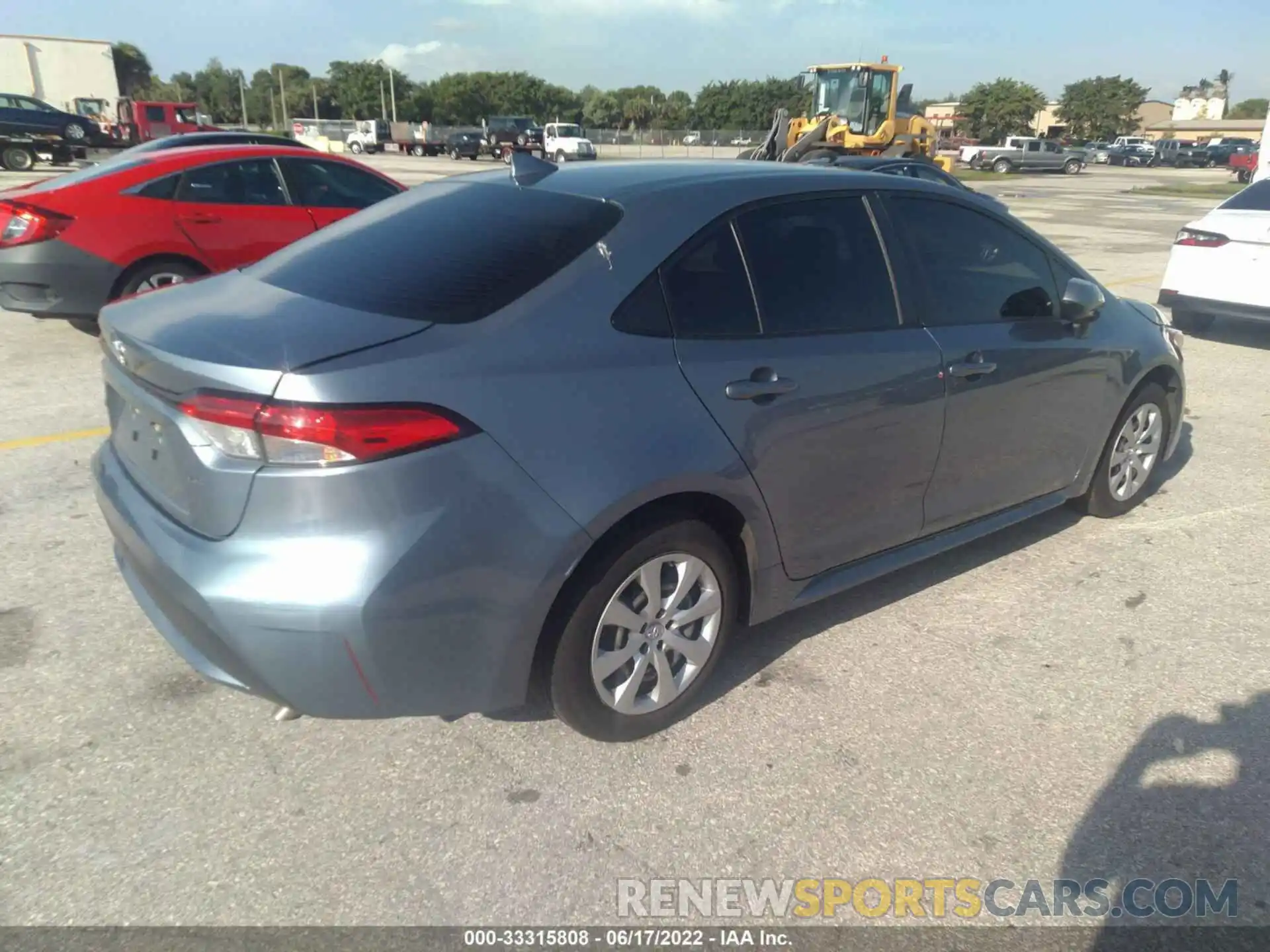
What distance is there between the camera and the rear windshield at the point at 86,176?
705 centimetres

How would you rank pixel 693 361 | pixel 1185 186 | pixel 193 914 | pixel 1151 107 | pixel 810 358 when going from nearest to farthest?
pixel 193 914 < pixel 693 361 < pixel 810 358 < pixel 1185 186 < pixel 1151 107

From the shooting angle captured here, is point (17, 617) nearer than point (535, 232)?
No

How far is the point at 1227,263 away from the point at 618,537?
Answer: 301 inches

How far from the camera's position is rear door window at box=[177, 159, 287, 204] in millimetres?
7242

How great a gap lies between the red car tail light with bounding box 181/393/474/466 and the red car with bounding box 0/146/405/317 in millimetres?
5036

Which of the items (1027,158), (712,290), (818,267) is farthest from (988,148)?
(712,290)

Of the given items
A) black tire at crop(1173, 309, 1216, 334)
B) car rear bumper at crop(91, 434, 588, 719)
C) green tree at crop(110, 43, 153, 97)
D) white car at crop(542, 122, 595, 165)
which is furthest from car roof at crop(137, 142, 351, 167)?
green tree at crop(110, 43, 153, 97)

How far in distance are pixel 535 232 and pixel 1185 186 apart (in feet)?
137

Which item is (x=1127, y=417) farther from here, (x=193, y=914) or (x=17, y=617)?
(x=17, y=617)

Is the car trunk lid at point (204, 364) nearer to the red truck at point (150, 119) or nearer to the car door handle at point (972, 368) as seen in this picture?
the car door handle at point (972, 368)

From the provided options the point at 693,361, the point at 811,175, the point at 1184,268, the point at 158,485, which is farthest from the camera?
the point at 1184,268

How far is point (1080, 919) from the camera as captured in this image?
2328 mm

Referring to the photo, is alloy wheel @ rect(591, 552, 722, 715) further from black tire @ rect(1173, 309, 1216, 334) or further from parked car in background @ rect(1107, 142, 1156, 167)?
parked car in background @ rect(1107, 142, 1156, 167)

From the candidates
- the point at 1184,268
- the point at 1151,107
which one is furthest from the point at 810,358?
the point at 1151,107
